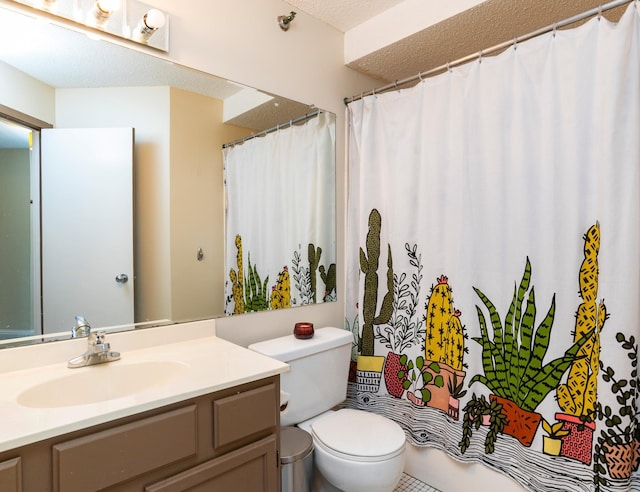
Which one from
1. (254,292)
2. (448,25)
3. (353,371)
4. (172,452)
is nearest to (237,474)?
(172,452)

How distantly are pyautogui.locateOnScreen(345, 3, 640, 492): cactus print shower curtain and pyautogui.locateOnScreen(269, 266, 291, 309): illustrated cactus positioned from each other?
0.44 meters

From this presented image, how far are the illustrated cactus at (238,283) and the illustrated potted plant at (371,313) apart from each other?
28.1 inches

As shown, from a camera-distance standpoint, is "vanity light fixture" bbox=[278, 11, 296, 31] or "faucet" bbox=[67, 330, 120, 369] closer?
"faucet" bbox=[67, 330, 120, 369]

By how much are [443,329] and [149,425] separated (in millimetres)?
1338

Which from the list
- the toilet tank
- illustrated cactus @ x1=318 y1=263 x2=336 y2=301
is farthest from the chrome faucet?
illustrated cactus @ x1=318 y1=263 x2=336 y2=301

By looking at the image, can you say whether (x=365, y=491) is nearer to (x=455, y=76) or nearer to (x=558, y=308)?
(x=558, y=308)

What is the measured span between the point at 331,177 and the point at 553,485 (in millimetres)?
1724

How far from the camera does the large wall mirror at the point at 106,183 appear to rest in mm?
1221

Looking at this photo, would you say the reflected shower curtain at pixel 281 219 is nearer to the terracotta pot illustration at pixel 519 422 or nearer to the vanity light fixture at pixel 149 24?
the vanity light fixture at pixel 149 24

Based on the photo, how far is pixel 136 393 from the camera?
3.55 feet

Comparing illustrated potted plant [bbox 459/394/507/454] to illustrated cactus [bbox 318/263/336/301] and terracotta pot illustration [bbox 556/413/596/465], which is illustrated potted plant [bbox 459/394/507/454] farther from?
illustrated cactus [bbox 318/263/336/301]

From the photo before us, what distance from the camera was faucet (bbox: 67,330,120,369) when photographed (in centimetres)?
122

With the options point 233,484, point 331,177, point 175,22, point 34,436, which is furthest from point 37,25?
point 233,484

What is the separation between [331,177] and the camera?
2.16 meters
